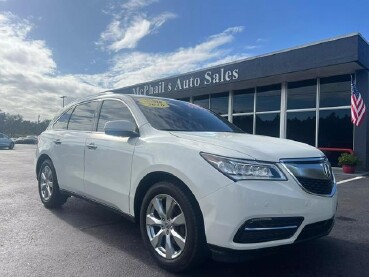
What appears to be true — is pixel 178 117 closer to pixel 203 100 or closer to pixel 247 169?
pixel 247 169

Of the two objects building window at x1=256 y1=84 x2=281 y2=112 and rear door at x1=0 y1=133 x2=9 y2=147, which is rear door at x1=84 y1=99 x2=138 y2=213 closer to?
building window at x1=256 y1=84 x2=281 y2=112

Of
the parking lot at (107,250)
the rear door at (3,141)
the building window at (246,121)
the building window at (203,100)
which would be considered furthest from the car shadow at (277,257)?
the rear door at (3,141)

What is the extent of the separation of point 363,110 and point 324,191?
10985mm

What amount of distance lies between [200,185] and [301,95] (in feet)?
44.3

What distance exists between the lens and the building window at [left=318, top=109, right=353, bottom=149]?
45.3ft

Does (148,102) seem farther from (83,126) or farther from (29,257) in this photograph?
(29,257)

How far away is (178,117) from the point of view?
426cm

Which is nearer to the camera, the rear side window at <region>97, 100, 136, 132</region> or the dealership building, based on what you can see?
the rear side window at <region>97, 100, 136, 132</region>

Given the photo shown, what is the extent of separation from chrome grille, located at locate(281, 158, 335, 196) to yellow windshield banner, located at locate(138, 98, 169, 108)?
1934 millimetres

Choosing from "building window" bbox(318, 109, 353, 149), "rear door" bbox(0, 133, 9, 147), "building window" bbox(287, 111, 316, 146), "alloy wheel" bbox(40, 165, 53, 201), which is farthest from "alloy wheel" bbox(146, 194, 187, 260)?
"rear door" bbox(0, 133, 9, 147)

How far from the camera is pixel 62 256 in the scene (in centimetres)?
360

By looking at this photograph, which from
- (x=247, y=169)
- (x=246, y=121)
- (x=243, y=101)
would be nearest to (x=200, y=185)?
(x=247, y=169)

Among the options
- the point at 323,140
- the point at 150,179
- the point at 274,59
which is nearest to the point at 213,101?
the point at 274,59

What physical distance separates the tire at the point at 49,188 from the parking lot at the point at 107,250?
6.1 inches
